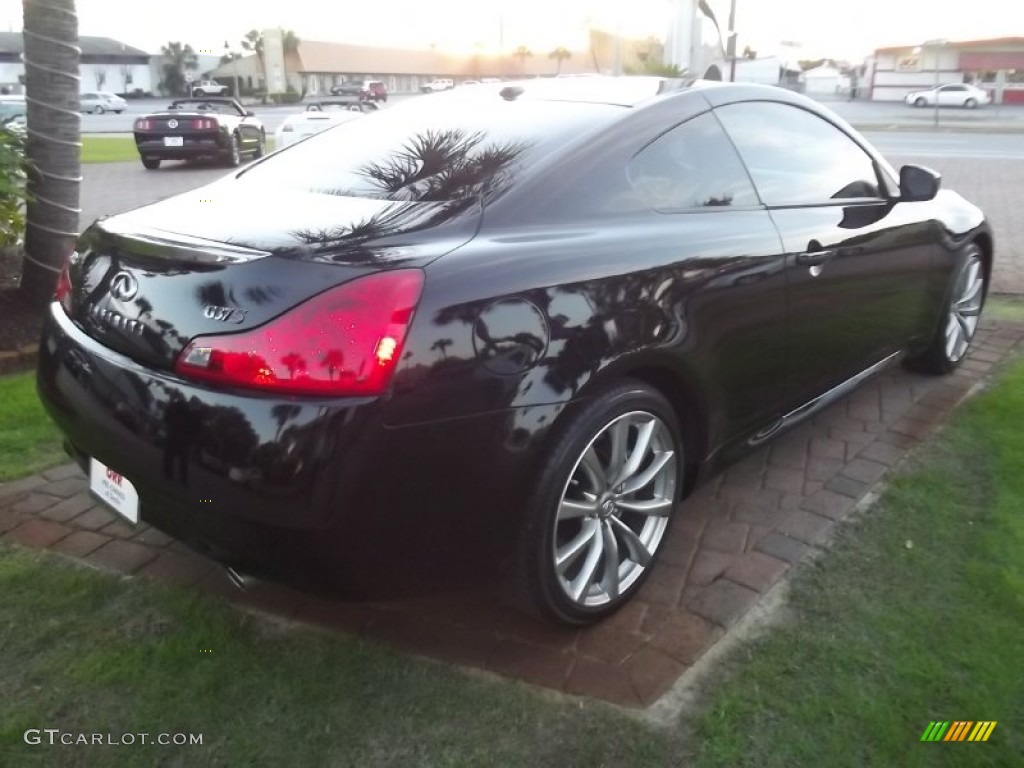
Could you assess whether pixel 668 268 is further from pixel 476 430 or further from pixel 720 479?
pixel 720 479

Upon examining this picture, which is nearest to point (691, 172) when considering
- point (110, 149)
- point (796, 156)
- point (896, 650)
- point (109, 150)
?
point (796, 156)

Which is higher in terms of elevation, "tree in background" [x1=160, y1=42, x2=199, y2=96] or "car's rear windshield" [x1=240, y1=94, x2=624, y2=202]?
"tree in background" [x1=160, y1=42, x2=199, y2=96]

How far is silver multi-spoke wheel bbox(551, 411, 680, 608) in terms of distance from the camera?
2.47 metres

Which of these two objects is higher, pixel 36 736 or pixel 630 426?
pixel 630 426

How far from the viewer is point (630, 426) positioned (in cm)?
259

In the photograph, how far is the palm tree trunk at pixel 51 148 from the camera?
4969 mm

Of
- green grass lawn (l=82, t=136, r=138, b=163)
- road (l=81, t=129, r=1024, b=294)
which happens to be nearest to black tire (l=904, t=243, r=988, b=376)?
road (l=81, t=129, r=1024, b=294)

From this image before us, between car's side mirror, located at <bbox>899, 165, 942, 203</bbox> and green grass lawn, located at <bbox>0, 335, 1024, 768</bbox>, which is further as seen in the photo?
car's side mirror, located at <bbox>899, 165, 942, 203</bbox>

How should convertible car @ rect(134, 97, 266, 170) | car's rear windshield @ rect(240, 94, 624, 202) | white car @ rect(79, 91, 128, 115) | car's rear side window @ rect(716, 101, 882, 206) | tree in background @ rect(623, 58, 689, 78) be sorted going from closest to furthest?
car's rear windshield @ rect(240, 94, 624, 202)
car's rear side window @ rect(716, 101, 882, 206)
convertible car @ rect(134, 97, 266, 170)
tree in background @ rect(623, 58, 689, 78)
white car @ rect(79, 91, 128, 115)

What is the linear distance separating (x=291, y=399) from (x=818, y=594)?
1708mm

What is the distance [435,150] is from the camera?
9.20ft

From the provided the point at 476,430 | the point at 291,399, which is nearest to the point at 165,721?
the point at 291,399
